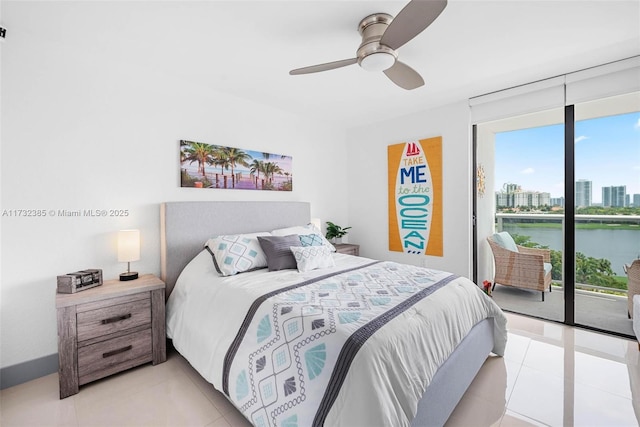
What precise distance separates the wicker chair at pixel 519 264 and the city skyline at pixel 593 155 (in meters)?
0.73

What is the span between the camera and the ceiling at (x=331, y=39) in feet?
5.93

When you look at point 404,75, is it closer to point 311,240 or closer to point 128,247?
point 311,240

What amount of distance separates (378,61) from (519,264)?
308 cm

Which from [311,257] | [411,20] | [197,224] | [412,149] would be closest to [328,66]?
[411,20]

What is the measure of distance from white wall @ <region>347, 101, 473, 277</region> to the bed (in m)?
1.41

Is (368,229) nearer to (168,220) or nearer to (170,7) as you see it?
(168,220)

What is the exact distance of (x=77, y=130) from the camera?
2258 mm

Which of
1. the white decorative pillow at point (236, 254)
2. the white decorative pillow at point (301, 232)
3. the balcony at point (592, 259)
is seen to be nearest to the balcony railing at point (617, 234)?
the balcony at point (592, 259)

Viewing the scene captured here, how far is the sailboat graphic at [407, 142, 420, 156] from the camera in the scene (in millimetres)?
3801

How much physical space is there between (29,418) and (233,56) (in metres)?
2.81

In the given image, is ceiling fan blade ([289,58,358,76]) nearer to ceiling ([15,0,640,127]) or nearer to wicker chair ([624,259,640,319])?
ceiling ([15,0,640,127])

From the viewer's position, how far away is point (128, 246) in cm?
230

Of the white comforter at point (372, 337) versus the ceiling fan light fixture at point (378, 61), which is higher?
A: the ceiling fan light fixture at point (378, 61)

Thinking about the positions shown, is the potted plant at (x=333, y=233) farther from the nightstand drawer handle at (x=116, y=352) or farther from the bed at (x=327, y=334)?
the nightstand drawer handle at (x=116, y=352)
